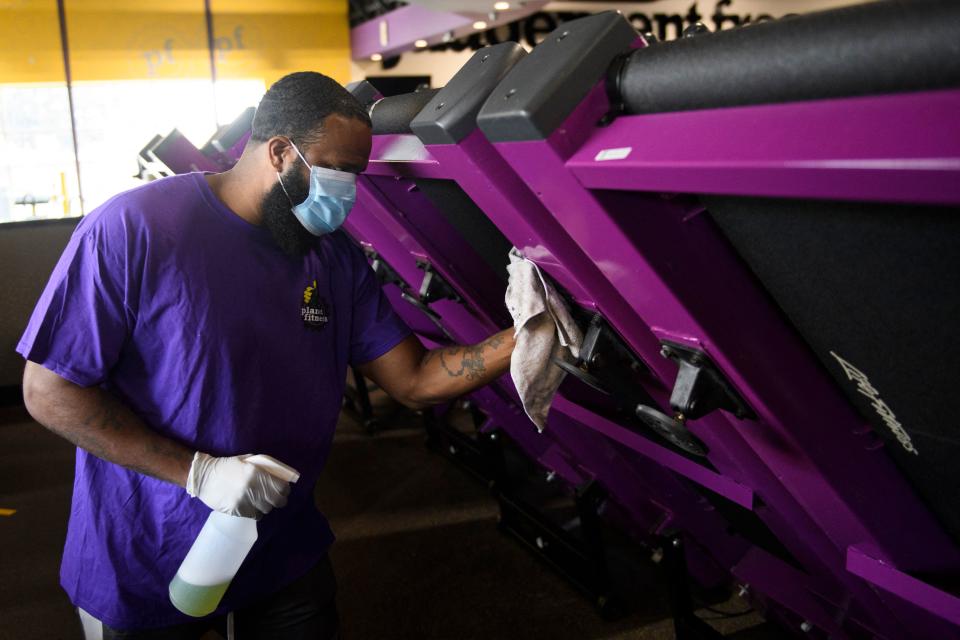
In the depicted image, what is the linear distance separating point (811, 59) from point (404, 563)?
8.38 feet

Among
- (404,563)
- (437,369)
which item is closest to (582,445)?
(437,369)

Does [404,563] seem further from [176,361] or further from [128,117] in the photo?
[128,117]

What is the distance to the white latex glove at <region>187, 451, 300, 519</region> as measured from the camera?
52.1 inches

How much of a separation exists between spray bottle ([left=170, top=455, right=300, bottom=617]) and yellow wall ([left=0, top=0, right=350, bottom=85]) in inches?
309

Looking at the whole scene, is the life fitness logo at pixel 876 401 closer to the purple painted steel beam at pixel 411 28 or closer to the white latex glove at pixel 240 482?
the white latex glove at pixel 240 482

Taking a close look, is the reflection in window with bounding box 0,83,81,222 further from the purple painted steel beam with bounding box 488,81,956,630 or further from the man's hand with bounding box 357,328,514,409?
the purple painted steel beam with bounding box 488,81,956,630

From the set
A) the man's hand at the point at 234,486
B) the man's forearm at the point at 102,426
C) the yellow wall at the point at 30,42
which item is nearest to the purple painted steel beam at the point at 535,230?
the man's hand at the point at 234,486

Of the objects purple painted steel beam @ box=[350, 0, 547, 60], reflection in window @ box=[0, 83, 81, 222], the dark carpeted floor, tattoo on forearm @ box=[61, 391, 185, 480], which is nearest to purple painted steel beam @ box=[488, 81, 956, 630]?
tattoo on forearm @ box=[61, 391, 185, 480]

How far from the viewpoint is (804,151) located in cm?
66

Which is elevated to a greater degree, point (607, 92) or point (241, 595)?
point (607, 92)

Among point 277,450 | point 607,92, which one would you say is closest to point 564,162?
point 607,92

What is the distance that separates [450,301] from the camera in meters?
2.25

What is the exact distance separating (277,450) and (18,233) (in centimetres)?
446

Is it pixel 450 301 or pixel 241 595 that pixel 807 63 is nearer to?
pixel 241 595
